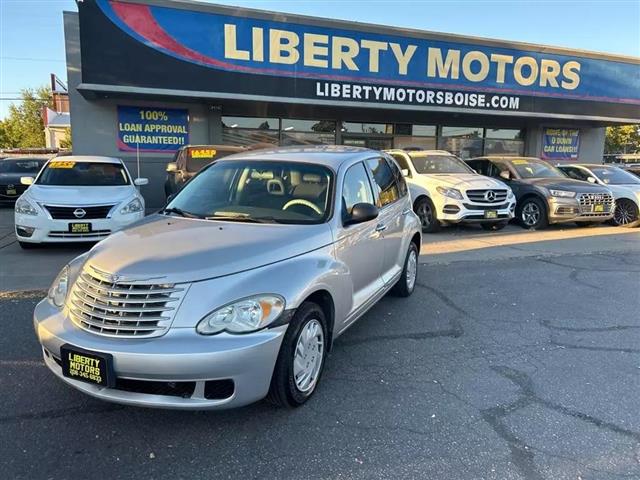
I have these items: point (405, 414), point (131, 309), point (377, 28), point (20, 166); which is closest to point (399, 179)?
point (405, 414)

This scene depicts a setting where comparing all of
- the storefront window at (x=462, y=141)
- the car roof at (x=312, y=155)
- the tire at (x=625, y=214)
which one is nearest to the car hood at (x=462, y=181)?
the tire at (x=625, y=214)

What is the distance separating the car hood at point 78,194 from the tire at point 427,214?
6.03m

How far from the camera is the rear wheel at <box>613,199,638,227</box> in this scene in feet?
39.5

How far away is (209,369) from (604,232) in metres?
11.3

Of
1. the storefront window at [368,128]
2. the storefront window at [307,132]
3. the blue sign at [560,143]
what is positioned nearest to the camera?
the storefront window at [307,132]

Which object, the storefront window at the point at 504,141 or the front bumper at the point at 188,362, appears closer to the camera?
the front bumper at the point at 188,362

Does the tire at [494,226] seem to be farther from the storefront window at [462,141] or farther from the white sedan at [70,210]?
the white sedan at [70,210]

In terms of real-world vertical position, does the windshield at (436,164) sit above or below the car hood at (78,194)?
above

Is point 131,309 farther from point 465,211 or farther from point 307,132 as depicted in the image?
point 307,132

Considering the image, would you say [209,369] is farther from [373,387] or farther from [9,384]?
[9,384]

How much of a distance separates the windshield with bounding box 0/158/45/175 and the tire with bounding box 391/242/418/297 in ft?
48.1

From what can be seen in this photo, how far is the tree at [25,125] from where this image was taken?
6378cm

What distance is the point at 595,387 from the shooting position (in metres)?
3.57

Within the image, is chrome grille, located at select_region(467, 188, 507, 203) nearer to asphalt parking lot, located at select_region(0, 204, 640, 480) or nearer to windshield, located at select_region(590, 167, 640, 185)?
windshield, located at select_region(590, 167, 640, 185)
